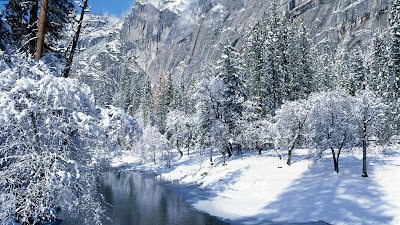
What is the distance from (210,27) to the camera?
14325cm

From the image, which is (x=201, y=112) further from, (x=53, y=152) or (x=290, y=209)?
(x=53, y=152)

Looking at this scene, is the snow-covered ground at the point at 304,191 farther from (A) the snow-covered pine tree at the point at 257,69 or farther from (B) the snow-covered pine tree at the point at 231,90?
(A) the snow-covered pine tree at the point at 257,69

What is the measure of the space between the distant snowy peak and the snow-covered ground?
169714 mm

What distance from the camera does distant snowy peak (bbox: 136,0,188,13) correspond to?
182837 mm

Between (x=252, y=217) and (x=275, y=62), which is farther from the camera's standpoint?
(x=275, y=62)

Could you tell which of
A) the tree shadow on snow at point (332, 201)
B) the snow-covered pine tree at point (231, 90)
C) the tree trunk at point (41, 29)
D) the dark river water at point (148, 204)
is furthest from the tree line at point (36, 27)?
the snow-covered pine tree at point (231, 90)

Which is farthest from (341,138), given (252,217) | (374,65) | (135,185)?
(374,65)

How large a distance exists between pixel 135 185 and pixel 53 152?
30566 millimetres

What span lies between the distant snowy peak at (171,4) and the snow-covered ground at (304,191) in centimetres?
16971

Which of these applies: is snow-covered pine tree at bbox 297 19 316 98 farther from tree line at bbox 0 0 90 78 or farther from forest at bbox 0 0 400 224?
tree line at bbox 0 0 90 78

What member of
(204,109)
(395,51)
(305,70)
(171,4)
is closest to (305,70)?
(305,70)

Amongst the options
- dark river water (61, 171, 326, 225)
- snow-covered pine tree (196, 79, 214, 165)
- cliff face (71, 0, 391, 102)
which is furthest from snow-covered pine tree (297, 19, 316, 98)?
dark river water (61, 171, 326, 225)

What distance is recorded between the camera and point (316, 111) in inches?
1016

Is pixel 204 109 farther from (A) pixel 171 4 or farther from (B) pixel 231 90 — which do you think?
(A) pixel 171 4
